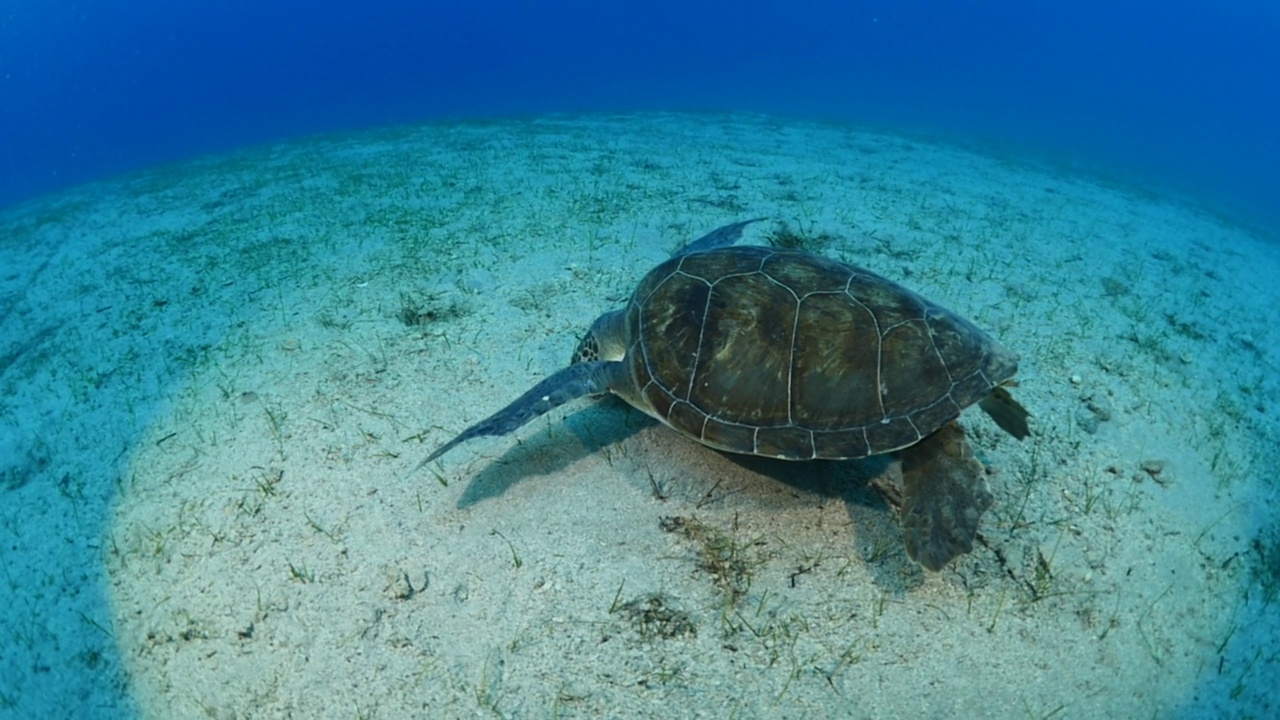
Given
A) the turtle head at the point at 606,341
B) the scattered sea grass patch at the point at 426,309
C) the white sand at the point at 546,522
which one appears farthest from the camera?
the scattered sea grass patch at the point at 426,309

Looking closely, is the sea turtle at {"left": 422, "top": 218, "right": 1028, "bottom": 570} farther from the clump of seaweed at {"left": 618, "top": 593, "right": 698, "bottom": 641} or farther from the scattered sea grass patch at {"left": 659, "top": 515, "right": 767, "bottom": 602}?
the clump of seaweed at {"left": 618, "top": 593, "right": 698, "bottom": 641}

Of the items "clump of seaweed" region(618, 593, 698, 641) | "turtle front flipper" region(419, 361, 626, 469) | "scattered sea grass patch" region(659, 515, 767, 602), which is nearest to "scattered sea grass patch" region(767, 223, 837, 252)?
"turtle front flipper" region(419, 361, 626, 469)

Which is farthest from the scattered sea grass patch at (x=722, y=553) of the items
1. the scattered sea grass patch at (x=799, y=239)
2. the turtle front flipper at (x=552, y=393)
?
the scattered sea grass patch at (x=799, y=239)

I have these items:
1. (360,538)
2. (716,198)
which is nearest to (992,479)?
(360,538)

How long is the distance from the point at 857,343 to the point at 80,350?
656 centimetres

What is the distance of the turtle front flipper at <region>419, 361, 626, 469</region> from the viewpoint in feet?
10.9

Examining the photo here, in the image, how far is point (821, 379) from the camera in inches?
127

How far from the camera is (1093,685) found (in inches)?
110

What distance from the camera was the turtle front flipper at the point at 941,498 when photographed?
114 inches

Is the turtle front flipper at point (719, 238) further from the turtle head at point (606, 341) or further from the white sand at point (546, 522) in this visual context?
the turtle head at point (606, 341)

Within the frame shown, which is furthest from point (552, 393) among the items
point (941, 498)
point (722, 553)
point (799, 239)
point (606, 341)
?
point (799, 239)

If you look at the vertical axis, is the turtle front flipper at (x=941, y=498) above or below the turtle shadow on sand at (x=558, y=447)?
above

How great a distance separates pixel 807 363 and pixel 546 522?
1725 mm

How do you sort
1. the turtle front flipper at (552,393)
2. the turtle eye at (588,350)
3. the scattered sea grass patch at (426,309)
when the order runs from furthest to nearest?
the scattered sea grass patch at (426,309) → the turtle eye at (588,350) → the turtle front flipper at (552,393)
